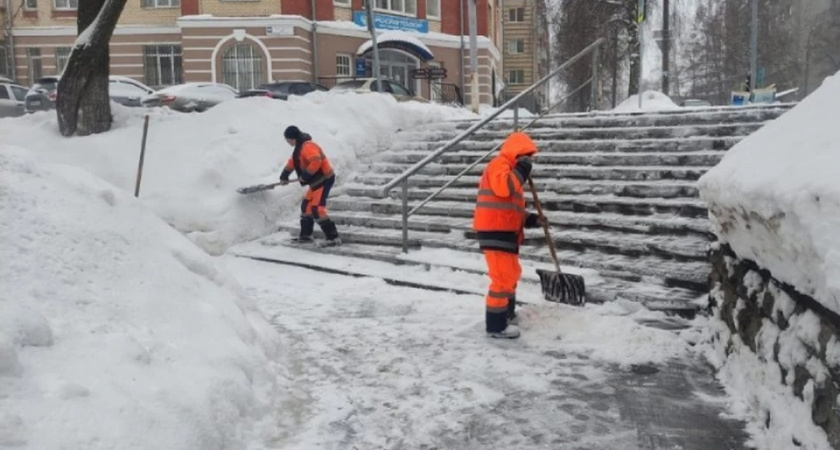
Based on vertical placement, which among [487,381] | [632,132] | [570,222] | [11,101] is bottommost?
[487,381]

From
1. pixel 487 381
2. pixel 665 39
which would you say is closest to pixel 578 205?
pixel 487 381

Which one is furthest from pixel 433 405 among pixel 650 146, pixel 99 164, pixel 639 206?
pixel 99 164

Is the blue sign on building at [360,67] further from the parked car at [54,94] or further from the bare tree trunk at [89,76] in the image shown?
the bare tree trunk at [89,76]

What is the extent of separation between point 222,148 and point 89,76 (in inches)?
108

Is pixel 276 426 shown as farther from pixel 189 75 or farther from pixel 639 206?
pixel 189 75

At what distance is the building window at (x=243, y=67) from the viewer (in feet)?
90.9

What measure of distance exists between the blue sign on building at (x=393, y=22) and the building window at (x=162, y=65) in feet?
24.6

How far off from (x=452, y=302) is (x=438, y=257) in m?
1.41

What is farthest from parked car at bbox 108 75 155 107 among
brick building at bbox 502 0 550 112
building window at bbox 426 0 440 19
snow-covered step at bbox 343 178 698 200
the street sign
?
brick building at bbox 502 0 550 112

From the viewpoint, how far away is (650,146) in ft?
29.1

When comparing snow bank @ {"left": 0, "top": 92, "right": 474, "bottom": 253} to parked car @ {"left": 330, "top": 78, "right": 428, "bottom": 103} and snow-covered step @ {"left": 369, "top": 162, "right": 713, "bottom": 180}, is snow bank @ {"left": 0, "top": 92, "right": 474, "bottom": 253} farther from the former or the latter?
parked car @ {"left": 330, "top": 78, "right": 428, "bottom": 103}

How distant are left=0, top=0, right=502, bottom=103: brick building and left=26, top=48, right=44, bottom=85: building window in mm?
43

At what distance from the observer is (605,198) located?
800 centimetres

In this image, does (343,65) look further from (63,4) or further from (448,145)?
(448,145)
